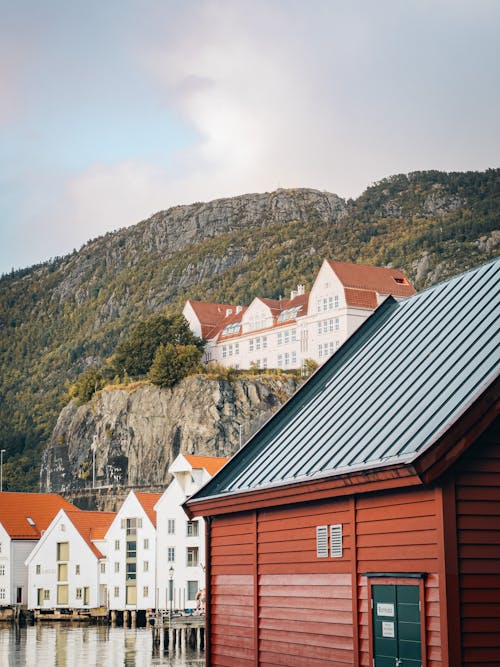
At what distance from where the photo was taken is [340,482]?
58.8 feet

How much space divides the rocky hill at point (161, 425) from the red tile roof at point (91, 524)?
14251 millimetres

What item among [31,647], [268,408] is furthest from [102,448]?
[31,647]

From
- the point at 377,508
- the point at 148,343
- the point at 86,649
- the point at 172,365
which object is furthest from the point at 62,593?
the point at 377,508

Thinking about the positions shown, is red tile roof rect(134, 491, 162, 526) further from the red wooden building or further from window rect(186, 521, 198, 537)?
the red wooden building

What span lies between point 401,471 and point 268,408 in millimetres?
95271

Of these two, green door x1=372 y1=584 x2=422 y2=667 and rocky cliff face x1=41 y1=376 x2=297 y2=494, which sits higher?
rocky cliff face x1=41 y1=376 x2=297 y2=494

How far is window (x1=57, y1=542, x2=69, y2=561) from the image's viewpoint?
92688 mm

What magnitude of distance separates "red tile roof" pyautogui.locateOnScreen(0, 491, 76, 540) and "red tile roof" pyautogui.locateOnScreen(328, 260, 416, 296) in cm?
3828

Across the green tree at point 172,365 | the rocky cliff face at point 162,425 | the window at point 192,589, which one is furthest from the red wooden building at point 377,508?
the green tree at point 172,365

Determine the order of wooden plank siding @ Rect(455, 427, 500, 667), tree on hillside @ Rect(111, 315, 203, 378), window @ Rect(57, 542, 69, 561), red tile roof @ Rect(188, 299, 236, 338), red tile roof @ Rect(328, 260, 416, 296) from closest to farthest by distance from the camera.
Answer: wooden plank siding @ Rect(455, 427, 500, 667), window @ Rect(57, 542, 69, 561), red tile roof @ Rect(328, 260, 416, 296), tree on hillside @ Rect(111, 315, 203, 378), red tile roof @ Rect(188, 299, 236, 338)

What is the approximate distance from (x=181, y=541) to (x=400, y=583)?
66.1 meters

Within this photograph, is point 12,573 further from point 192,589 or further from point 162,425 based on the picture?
point 192,589

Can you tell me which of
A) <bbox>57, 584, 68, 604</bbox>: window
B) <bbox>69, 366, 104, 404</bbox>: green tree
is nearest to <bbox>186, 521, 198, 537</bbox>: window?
<bbox>57, 584, 68, 604</bbox>: window

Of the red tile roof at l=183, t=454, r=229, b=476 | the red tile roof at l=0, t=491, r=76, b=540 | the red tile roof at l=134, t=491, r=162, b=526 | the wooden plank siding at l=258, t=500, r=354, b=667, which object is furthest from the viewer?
the red tile roof at l=0, t=491, r=76, b=540
